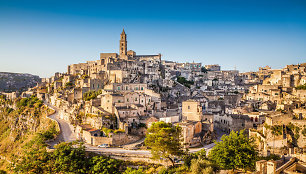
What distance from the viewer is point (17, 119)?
54.5 meters

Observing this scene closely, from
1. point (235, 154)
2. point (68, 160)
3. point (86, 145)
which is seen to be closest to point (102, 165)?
point (68, 160)

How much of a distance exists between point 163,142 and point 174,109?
19.5 m

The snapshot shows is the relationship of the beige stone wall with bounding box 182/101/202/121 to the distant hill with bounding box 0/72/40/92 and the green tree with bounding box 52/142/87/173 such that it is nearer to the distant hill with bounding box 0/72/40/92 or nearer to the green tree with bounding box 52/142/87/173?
the green tree with bounding box 52/142/87/173

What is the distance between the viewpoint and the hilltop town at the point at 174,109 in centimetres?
2997

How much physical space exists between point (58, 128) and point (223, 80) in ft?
199

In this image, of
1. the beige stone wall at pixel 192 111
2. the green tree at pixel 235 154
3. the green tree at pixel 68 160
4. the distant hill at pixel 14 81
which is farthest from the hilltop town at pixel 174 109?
the distant hill at pixel 14 81

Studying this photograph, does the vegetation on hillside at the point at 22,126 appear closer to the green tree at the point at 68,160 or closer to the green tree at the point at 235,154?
the green tree at the point at 68,160

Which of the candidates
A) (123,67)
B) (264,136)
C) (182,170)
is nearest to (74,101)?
(123,67)

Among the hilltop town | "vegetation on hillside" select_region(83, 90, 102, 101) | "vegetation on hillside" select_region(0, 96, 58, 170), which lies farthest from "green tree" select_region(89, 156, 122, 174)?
"vegetation on hillside" select_region(83, 90, 102, 101)

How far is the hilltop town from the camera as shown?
30.0 meters

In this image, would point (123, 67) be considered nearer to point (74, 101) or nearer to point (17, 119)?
point (74, 101)

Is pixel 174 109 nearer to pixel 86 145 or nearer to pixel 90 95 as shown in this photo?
pixel 86 145

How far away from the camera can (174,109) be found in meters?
45.2

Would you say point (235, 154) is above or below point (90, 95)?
below
